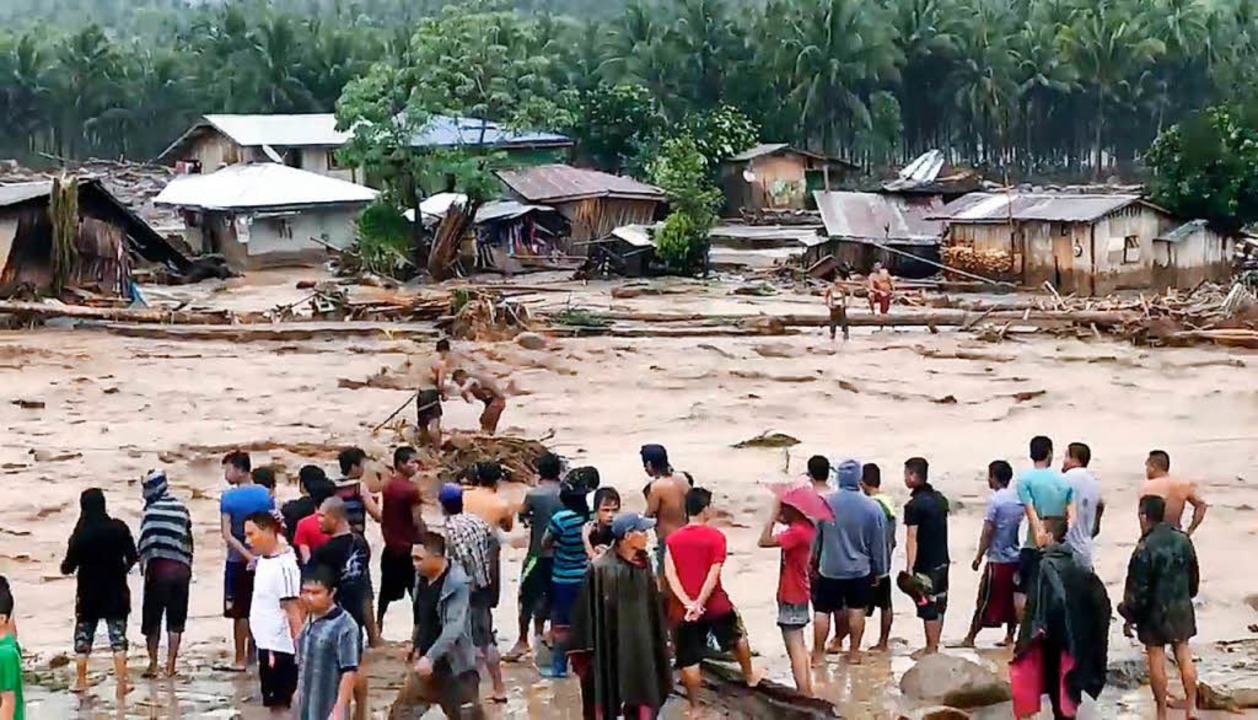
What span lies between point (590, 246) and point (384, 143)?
6331 millimetres

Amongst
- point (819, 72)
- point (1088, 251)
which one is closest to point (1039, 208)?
point (1088, 251)

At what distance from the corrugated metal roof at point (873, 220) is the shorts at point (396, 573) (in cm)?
3267

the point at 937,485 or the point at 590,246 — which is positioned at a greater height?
the point at 590,246

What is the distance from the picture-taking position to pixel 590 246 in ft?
144

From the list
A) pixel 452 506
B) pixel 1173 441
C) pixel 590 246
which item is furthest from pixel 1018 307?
pixel 452 506

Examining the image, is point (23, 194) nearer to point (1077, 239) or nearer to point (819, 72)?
point (1077, 239)

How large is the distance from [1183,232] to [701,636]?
3333 cm

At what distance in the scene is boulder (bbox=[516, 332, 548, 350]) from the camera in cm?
2733

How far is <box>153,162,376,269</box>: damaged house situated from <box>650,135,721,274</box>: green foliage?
28.3ft

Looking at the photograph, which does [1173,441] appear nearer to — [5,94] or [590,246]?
[590,246]

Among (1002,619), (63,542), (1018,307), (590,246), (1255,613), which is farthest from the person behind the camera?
(590,246)

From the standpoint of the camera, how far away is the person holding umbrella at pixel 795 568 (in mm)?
8711

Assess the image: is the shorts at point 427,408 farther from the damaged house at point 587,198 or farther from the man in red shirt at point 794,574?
the damaged house at point 587,198

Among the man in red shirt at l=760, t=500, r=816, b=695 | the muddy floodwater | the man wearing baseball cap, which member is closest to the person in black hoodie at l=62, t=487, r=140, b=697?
the muddy floodwater
